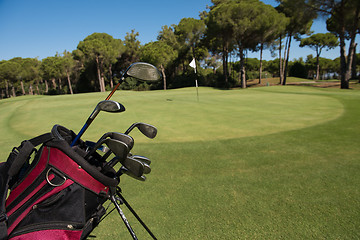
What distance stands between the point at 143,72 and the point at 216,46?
132 feet

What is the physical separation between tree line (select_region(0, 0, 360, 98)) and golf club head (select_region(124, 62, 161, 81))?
65.2 feet

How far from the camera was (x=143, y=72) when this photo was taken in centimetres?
153

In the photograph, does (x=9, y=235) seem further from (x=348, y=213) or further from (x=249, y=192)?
(x=348, y=213)

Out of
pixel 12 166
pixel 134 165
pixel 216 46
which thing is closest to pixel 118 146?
pixel 134 165

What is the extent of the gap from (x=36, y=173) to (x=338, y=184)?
3.60 m

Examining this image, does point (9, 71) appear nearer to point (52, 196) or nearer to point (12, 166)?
point (12, 166)

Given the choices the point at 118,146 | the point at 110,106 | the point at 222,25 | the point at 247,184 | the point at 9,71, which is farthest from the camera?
the point at 9,71

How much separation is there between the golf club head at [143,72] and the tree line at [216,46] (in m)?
19.9

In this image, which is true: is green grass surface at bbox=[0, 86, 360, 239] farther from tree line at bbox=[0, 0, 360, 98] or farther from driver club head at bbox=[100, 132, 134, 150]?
tree line at bbox=[0, 0, 360, 98]

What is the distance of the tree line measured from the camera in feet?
82.1

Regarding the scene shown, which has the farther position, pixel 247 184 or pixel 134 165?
pixel 247 184

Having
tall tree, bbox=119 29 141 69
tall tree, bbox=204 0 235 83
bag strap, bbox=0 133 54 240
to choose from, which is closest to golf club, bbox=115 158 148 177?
bag strap, bbox=0 133 54 240

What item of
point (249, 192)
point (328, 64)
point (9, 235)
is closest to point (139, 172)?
point (9, 235)

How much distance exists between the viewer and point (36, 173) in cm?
132
